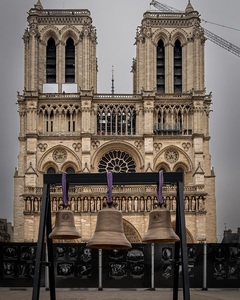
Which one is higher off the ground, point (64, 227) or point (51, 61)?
point (51, 61)

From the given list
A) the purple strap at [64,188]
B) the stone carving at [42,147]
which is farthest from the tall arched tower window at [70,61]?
the purple strap at [64,188]

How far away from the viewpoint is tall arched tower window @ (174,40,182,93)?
60.2 m

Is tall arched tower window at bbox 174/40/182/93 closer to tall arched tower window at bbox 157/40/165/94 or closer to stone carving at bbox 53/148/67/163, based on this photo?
tall arched tower window at bbox 157/40/165/94

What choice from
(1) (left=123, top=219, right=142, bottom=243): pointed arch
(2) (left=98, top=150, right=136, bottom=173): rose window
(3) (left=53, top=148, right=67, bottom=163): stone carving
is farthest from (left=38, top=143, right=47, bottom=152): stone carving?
(1) (left=123, top=219, right=142, bottom=243): pointed arch

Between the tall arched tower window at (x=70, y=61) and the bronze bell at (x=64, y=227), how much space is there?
155 feet

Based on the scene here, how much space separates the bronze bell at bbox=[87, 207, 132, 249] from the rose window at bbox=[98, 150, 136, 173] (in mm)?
45782

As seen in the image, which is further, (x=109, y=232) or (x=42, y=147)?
(x=42, y=147)

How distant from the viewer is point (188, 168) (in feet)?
187

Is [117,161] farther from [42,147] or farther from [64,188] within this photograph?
[64,188]

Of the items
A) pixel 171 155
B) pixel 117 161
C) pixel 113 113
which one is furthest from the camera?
pixel 113 113

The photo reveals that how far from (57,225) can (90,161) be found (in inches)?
1712

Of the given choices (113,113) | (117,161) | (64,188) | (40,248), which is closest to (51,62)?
(113,113)

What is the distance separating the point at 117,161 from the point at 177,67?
9.93 meters

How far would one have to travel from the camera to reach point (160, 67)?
60.7m
